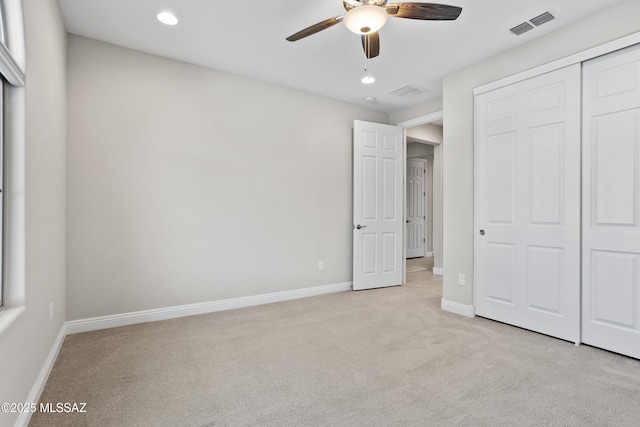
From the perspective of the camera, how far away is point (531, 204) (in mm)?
3043

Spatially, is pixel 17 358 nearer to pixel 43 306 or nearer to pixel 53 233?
pixel 43 306

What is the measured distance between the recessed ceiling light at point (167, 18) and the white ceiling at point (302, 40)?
5cm

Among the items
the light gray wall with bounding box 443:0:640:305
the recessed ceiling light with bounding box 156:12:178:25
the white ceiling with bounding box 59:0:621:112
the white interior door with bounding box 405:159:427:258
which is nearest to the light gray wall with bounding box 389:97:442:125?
the white ceiling with bounding box 59:0:621:112

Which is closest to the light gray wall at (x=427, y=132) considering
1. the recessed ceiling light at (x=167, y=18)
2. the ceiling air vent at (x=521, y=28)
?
the ceiling air vent at (x=521, y=28)

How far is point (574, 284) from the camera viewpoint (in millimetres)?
2754

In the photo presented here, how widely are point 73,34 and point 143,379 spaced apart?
3.03 m

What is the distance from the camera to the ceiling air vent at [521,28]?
9.07 feet

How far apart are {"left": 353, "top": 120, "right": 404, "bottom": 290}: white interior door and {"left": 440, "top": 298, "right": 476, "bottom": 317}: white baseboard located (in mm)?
1168

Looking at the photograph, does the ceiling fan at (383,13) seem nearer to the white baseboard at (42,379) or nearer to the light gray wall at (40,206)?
the light gray wall at (40,206)

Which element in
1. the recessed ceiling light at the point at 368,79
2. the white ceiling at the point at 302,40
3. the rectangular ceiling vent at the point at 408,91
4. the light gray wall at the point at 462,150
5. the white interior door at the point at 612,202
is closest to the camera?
the white interior door at the point at 612,202

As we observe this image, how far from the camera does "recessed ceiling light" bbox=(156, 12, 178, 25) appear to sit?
105 inches

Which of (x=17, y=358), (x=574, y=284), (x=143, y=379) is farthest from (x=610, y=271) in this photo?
(x=17, y=358)

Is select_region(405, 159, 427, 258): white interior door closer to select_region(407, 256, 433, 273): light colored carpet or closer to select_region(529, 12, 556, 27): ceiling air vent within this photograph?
select_region(407, 256, 433, 273): light colored carpet

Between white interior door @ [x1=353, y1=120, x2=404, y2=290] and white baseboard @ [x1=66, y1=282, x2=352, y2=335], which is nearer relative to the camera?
white baseboard @ [x1=66, y1=282, x2=352, y2=335]
